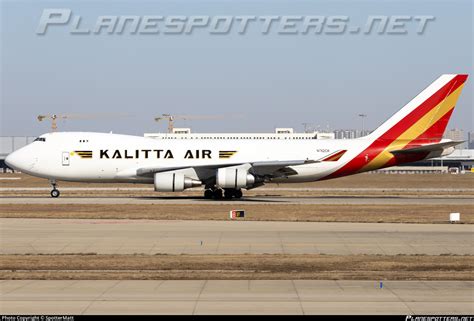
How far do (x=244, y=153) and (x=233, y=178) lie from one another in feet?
14.3

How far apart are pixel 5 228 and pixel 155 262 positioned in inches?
486

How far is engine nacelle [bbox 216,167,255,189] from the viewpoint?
54219 millimetres

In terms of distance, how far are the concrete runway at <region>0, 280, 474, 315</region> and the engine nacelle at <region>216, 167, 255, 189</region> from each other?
3432 centimetres

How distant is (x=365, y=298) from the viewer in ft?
56.6

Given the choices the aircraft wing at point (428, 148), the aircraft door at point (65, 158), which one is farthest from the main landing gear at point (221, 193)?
the aircraft wing at point (428, 148)

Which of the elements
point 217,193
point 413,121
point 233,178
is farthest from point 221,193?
point 413,121

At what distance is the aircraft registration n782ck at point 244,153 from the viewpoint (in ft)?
186

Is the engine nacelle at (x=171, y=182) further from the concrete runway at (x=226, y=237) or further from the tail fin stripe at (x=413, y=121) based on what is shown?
the concrete runway at (x=226, y=237)

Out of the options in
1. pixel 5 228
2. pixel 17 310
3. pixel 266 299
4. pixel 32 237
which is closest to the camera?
pixel 17 310

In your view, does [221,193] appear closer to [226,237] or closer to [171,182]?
[171,182]

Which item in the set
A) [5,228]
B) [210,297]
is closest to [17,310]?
[210,297]

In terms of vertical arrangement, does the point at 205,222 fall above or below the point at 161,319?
above

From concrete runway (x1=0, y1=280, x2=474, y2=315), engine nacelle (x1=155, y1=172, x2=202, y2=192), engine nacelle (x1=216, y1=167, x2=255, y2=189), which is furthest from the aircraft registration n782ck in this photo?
concrete runway (x1=0, y1=280, x2=474, y2=315)

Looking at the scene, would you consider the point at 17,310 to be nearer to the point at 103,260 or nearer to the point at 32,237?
the point at 103,260
